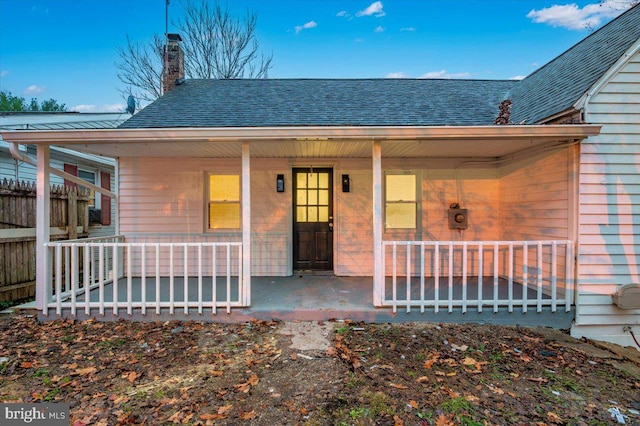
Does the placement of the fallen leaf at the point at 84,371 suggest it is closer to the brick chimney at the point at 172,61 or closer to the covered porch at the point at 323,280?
the covered porch at the point at 323,280

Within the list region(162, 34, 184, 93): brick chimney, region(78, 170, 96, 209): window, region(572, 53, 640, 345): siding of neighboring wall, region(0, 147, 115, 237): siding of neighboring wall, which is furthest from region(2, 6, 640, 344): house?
region(78, 170, 96, 209): window

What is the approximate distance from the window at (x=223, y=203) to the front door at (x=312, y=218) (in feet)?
3.76

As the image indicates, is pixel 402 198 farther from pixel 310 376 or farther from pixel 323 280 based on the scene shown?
pixel 310 376

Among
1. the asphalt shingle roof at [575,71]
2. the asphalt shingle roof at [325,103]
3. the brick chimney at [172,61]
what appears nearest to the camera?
the asphalt shingle roof at [575,71]

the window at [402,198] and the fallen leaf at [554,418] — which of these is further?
the window at [402,198]

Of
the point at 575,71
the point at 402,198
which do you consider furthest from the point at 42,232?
the point at 575,71

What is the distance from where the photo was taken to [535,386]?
9.21 ft

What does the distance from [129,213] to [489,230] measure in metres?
A: 6.77

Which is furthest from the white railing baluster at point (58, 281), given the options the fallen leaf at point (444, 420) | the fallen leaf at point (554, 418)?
the fallen leaf at point (554, 418)

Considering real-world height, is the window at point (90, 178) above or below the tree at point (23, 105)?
below

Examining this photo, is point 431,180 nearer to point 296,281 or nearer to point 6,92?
point 296,281

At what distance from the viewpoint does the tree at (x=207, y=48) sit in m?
15.1

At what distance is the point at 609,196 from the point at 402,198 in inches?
114

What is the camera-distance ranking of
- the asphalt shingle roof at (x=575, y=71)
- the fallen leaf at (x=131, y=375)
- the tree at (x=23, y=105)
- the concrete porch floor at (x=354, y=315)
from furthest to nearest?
the tree at (x=23, y=105) → the asphalt shingle roof at (x=575, y=71) → the concrete porch floor at (x=354, y=315) → the fallen leaf at (x=131, y=375)
